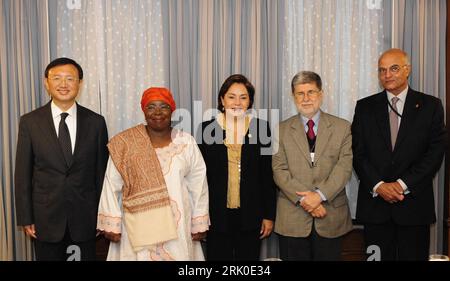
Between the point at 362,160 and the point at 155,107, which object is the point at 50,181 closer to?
the point at 155,107

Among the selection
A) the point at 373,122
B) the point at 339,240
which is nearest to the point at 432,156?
the point at 373,122

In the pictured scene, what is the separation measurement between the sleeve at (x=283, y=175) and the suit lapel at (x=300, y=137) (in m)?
0.09

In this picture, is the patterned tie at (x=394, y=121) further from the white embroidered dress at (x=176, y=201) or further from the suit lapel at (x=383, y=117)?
the white embroidered dress at (x=176, y=201)

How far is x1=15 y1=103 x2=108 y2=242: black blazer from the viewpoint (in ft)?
9.25

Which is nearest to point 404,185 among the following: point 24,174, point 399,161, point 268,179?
point 399,161

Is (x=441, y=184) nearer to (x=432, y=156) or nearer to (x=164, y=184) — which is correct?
(x=432, y=156)

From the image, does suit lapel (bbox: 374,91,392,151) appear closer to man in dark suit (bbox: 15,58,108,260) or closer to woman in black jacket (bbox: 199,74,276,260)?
woman in black jacket (bbox: 199,74,276,260)

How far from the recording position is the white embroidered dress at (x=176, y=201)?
2.78 m

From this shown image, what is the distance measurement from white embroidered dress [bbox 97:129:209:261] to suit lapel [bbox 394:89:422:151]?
1218mm

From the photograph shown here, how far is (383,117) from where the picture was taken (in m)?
3.02

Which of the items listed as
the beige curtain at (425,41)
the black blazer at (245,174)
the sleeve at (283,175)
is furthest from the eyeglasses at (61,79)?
the beige curtain at (425,41)

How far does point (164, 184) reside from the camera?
9.02 feet

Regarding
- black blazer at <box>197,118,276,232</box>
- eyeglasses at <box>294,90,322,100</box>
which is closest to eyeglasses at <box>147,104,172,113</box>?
black blazer at <box>197,118,276,232</box>
